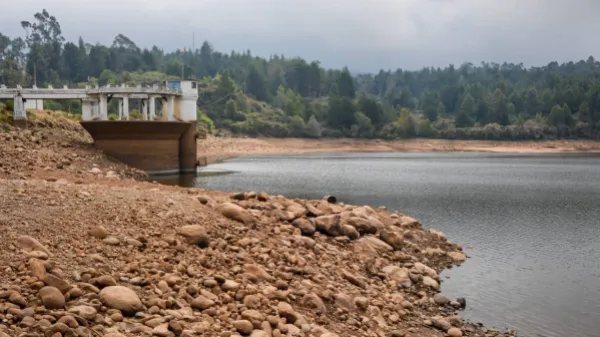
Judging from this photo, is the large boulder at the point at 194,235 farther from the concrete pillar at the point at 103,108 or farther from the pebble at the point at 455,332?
the concrete pillar at the point at 103,108

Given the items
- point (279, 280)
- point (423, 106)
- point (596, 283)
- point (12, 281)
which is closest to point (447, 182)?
point (596, 283)

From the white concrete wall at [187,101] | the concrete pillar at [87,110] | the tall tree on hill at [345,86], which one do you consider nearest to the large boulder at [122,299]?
the concrete pillar at [87,110]

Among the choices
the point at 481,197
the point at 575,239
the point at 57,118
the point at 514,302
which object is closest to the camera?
the point at 514,302

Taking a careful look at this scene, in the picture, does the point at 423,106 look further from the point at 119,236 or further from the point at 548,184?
the point at 119,236

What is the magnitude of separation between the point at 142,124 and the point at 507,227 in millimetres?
32222

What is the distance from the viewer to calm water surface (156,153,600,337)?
52.2ft

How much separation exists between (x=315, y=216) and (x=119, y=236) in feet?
26.0

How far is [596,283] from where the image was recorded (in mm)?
18812

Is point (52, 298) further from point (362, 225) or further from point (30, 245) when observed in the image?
point (362, 225)

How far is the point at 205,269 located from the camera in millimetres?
12805

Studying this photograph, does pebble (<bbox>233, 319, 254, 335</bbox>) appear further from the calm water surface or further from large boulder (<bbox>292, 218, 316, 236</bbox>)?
large boulder (<bbox>292, 218, 316, 236</bbox>)

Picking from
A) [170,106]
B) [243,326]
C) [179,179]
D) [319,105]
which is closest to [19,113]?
[170,106]

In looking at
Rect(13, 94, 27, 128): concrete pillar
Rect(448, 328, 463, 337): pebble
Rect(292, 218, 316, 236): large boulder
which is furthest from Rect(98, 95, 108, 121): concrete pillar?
Rect(448, 328, 463, 337): pebble

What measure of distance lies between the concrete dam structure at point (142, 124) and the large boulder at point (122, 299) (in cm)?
4126
